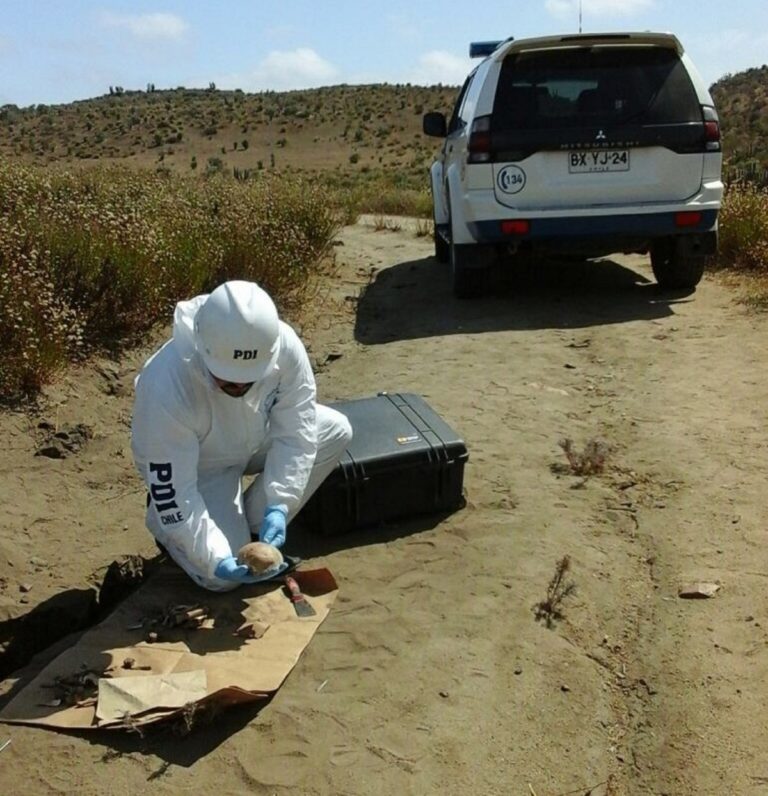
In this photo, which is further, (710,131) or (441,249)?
(441,249)

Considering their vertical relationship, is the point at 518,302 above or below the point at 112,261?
below

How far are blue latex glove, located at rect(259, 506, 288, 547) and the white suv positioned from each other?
403 cm

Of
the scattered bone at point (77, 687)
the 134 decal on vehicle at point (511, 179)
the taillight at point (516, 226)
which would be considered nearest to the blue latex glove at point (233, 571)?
the scattered bone at point (77, 687)

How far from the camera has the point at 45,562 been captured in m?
4.35

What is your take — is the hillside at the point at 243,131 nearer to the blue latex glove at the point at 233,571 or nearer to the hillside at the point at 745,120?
the hillside at the point at 745,120

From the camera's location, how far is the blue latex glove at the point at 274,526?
3.69 m

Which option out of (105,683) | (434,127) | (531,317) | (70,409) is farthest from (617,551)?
(434,127)

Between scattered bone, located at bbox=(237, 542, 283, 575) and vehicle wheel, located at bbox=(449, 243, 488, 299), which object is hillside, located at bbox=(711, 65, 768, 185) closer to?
vehicle wheel, located at bbox=(449, 243, 488, 299)

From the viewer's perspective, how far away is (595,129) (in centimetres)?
708

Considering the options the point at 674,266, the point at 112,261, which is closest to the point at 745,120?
the point at 674,266

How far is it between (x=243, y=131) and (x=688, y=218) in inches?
1875

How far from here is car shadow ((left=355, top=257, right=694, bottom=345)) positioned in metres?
7.54

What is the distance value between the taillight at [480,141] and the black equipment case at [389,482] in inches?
128

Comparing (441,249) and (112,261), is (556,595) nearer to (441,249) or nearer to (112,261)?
(112,261)
